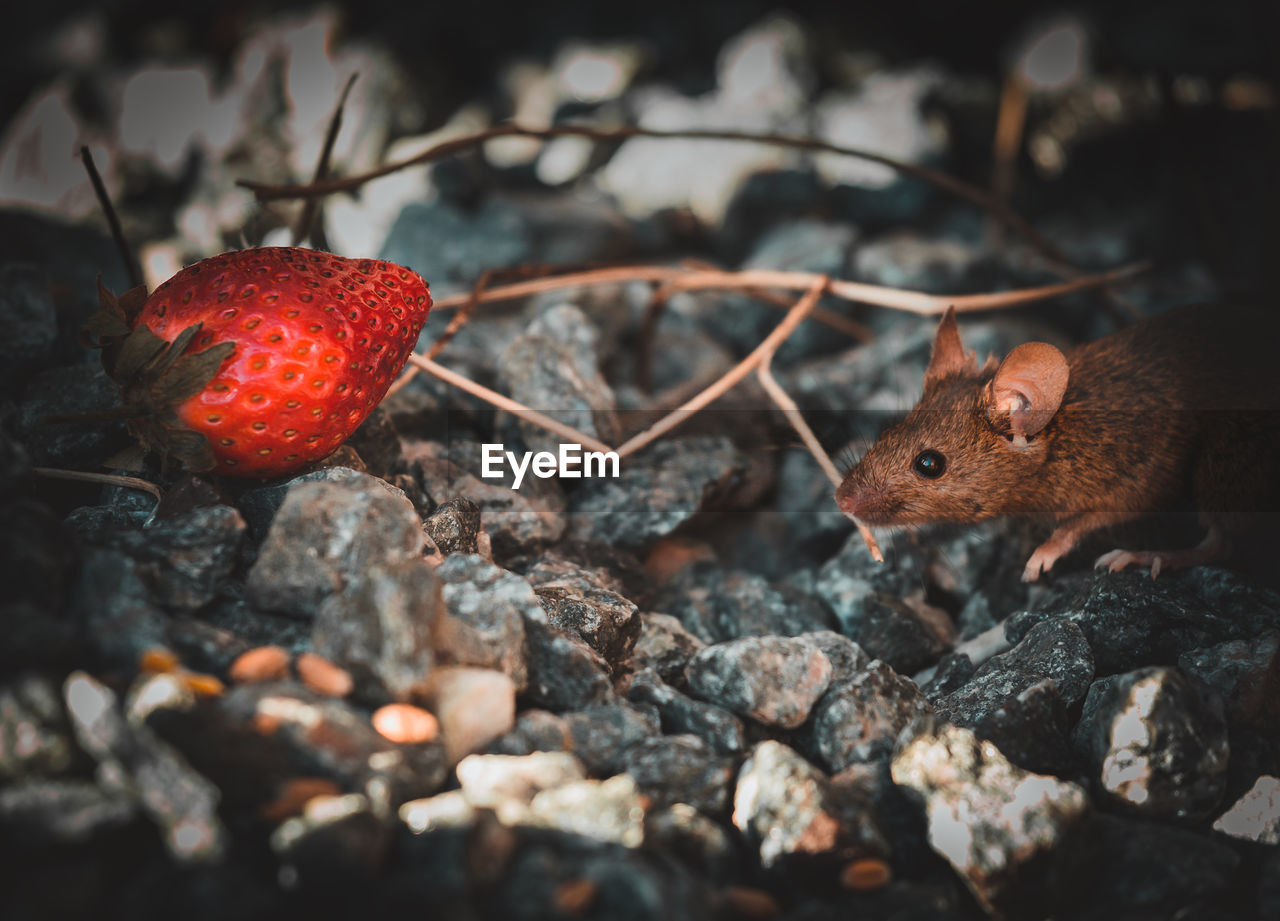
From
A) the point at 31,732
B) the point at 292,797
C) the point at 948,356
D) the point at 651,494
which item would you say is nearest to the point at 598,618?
the point at 651,494

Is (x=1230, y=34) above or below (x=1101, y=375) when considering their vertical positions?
above

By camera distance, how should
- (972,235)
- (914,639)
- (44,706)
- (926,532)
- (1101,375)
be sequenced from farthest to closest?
(972,235), (926,532), (1101,375), (914,639), (44,706)

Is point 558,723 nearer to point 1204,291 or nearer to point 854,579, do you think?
point 854,579

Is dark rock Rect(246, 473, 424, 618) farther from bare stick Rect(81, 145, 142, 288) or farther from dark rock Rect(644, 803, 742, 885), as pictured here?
bare stick Rect(81, 145, 142, 288)

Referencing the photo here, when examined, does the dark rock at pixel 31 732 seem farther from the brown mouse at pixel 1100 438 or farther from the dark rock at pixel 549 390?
the brown mouse at pixel 1100 438

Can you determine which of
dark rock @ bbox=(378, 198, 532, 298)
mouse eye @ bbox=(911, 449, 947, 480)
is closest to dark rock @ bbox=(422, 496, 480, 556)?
mouse eye @ bbox=(911, 449, 947, 480)

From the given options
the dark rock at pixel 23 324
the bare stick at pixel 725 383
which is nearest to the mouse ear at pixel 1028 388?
the bare stick at pixel 725 383

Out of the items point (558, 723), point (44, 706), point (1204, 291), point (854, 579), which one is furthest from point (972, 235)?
point (44, 706)
